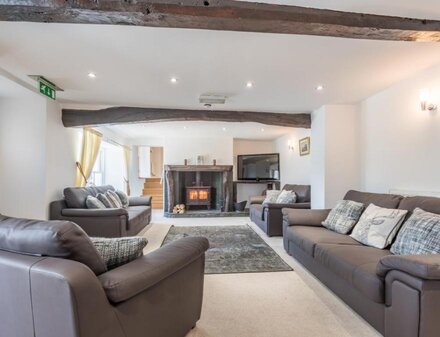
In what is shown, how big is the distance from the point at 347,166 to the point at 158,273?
3896mm

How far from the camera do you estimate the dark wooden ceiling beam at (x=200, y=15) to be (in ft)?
5.66

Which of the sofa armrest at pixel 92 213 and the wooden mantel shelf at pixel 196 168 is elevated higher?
the wooden mantel shelf at pixel 196 168

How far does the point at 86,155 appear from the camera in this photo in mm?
5469

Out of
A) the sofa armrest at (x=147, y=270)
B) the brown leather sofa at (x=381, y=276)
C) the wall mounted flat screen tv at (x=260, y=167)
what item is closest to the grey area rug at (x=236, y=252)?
the brown leather sofa at (x=381, y=276)

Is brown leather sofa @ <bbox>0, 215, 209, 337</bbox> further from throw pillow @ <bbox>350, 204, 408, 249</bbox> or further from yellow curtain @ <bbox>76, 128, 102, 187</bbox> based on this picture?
yellow curtain @ <bbox>76, 128, 102, 187</bbox>

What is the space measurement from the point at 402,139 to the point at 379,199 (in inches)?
35.4

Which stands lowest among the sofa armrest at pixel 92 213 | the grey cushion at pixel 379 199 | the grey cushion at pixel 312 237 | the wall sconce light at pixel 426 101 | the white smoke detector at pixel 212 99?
the grey cushion at pixel 312 237

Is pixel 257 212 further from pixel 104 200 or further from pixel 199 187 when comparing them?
pixel 104 200

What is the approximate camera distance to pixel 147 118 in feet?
15.6

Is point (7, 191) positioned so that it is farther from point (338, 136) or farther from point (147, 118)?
point (338, 136)

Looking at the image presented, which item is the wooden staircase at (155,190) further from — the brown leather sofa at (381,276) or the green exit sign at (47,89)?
the brown leather sofa at (381,276)

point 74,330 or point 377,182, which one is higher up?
point 377,182

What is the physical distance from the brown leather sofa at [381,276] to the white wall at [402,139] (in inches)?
19.8

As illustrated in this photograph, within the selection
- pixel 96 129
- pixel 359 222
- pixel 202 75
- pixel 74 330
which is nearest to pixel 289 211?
pixel 359 222
